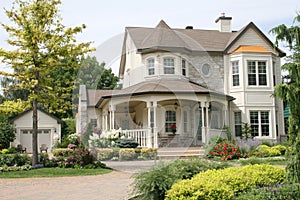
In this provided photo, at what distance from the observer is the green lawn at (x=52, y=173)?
13297 mm

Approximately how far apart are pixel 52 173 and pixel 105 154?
4.86 meters

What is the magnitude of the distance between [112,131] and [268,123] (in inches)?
409

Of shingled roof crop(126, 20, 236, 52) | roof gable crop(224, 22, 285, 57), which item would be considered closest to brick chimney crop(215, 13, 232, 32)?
shingled roof crop(126, 20, 236, 52)

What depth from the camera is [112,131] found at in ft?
65.3

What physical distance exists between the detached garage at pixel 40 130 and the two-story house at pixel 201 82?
22.3ft

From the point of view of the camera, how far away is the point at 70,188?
10.3 meters

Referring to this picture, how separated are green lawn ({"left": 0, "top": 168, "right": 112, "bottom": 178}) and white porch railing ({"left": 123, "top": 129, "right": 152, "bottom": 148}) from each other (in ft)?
17.5

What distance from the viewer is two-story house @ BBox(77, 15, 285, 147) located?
22250 mm

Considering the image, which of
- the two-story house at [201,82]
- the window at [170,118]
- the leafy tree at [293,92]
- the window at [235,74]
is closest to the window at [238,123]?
the two-story house at [201,82]

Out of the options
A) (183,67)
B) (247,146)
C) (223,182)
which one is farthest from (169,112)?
(223,182)

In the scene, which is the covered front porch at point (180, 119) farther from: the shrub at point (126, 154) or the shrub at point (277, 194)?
the shrub at point (277, 194)

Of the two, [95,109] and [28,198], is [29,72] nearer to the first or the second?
[28,198]

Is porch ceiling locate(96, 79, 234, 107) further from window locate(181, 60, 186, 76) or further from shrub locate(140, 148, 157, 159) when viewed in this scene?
shrub locate(140, 148, 157, 159)

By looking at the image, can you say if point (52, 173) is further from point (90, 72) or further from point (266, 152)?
point (90, 72)
